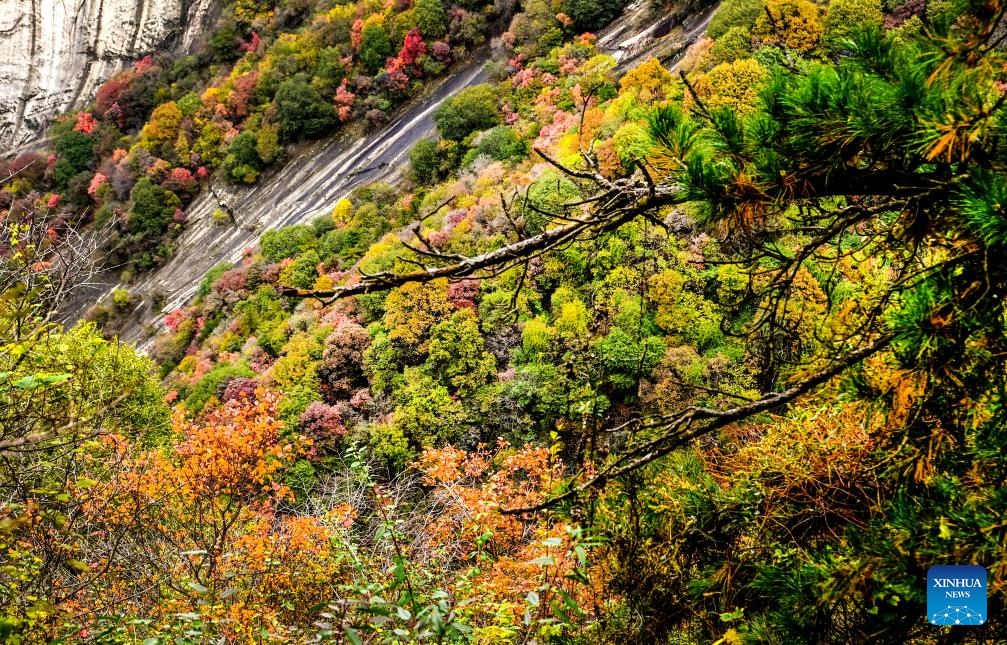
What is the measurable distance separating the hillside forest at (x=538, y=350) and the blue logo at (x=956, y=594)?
81 mm

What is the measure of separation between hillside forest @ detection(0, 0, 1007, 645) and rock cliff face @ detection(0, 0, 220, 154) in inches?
277

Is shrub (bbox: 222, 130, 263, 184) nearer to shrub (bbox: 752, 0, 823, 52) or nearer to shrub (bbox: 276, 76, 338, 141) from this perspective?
shrub (bbox: 276, 76, 338, 141)

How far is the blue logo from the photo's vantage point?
2184mm

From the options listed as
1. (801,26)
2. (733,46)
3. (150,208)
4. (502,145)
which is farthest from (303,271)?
(801,26)

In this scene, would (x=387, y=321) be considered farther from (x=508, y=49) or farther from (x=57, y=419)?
(x=508, y=49)

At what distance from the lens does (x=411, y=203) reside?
2883 cm

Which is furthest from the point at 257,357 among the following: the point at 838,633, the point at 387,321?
the point at 838,633

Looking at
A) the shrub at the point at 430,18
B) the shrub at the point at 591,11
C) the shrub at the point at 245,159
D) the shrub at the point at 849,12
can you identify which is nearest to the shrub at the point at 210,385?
the shrub at the point at 245,159

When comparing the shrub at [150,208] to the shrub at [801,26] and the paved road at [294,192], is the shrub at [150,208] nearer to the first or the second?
the paved road at [294,192]

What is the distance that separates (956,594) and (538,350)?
43.7ft

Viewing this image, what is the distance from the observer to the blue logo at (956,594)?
2.18 meters

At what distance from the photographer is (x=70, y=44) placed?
49188mm

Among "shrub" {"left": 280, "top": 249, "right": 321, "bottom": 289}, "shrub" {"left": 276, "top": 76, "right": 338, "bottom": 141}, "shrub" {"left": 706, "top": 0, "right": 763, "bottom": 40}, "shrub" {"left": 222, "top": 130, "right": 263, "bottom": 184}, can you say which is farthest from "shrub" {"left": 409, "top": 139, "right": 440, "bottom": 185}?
"shrub" {"left": 706, "top": 0, "right": 763, "bottom": 40}

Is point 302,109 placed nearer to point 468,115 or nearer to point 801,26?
point 468,115
